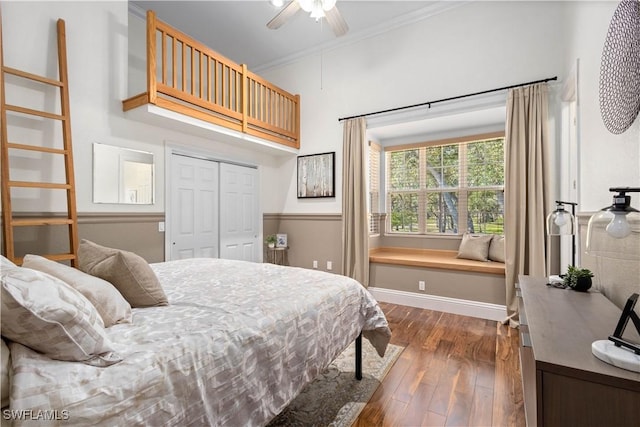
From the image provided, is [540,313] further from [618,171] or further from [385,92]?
[385,92]

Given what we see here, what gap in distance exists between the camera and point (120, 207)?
2.95 m

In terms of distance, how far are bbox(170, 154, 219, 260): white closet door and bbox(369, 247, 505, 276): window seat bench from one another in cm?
217

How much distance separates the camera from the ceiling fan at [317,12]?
2.37 metres

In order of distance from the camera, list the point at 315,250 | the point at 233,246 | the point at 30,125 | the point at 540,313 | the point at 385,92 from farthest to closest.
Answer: the point at 315,250
the point at 233,246
the point at 385,92
the point at 30,125
the point at 540,313

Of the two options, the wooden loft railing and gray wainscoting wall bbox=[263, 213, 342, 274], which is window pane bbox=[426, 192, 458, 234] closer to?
gray wainscoting wall bbox=[263, 213, 342, 274]

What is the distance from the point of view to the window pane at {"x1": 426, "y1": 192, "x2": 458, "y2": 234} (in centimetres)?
423

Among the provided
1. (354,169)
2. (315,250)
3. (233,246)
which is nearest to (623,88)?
(354,169)

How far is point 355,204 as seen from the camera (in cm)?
399

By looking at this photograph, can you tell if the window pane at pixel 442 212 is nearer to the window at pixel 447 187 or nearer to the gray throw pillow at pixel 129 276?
the window at pixel 447 187

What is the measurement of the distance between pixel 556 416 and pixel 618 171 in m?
1.34

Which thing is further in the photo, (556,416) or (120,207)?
(120,207)

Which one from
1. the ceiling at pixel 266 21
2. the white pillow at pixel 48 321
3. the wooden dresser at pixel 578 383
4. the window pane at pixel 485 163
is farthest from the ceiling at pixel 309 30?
the white pillow at pixel 48 321

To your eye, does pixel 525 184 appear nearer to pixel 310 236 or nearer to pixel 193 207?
pixel 310 236

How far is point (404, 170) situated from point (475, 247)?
1.53m
